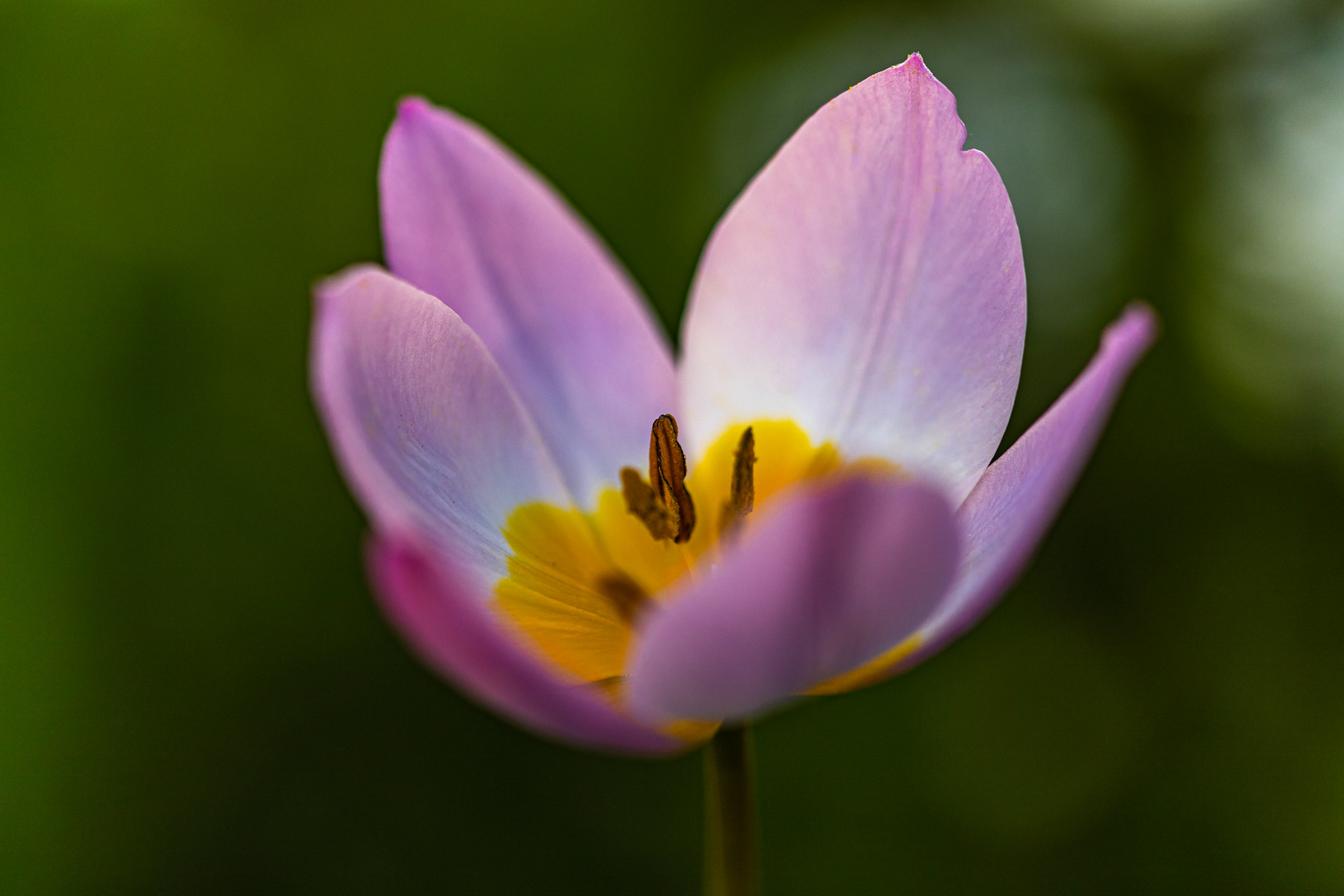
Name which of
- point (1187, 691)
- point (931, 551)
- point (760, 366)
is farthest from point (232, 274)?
point (931, 551)

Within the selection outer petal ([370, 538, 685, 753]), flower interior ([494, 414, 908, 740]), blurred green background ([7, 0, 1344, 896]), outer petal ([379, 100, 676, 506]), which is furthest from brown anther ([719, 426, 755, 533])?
blurred green background ([7, 0, 1344, 896])

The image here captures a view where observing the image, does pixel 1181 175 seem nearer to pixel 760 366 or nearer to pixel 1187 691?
pixel 1187 691

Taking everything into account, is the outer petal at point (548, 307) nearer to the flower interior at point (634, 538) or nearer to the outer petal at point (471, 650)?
the flower interior at point (634, 538)

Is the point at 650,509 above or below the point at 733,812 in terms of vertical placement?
above

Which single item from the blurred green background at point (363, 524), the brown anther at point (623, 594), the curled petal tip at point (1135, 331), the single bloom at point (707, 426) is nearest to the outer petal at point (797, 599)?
the single bloom at point (707, 426)

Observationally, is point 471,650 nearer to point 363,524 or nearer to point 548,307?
point 548,307

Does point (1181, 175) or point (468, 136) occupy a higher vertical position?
point (1181, 175)

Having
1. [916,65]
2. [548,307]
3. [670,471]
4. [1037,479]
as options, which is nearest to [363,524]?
[548,307]
